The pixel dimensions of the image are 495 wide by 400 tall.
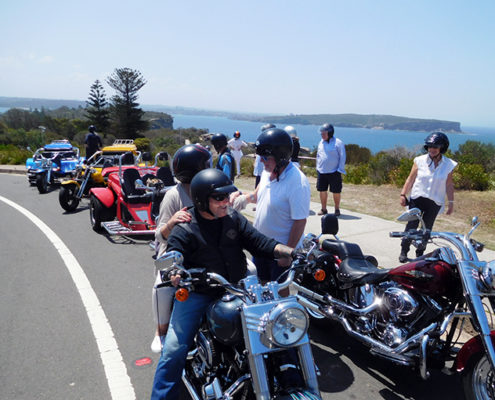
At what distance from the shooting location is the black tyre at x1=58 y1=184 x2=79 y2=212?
10.4m

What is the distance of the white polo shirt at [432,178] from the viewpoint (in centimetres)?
549

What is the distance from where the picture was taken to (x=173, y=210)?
3564 millimetres

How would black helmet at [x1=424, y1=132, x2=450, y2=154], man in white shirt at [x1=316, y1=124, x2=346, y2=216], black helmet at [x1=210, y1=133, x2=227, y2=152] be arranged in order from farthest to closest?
man in white shirt at [x1=316, y1=124, x2=346, y2=216]
black helmet at [x1=210, y1=133, x2=227, y2=152]
black helmet at [x1=424, y1=132, x2=450, y2=154]

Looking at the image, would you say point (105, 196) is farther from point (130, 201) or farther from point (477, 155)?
point (477, 155)

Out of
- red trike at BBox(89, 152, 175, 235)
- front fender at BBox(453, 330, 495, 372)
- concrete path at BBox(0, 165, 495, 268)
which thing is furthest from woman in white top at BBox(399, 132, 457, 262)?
red trike at BBox(89, 152, 175, 235)

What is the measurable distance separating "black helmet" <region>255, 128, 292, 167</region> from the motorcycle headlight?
1.82 metres

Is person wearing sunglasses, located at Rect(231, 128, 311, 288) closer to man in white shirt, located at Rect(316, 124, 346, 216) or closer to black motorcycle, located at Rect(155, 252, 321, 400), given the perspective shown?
black motorcycle, located at Rect(155, 252, 321, 400)

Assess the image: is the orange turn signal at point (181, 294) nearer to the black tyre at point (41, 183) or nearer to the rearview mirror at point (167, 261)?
the rearview mirror at point (167, 261)

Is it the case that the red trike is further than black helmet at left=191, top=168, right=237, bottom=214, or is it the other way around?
the red trike

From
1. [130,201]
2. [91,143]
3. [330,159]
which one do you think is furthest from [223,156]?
[91,143]

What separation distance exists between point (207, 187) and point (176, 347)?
43.5 inches

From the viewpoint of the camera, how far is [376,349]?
3.39 metres

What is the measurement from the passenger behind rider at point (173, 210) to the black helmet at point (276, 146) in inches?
23.1

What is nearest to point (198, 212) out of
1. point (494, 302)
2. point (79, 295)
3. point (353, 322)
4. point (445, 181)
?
point (353, 322)
